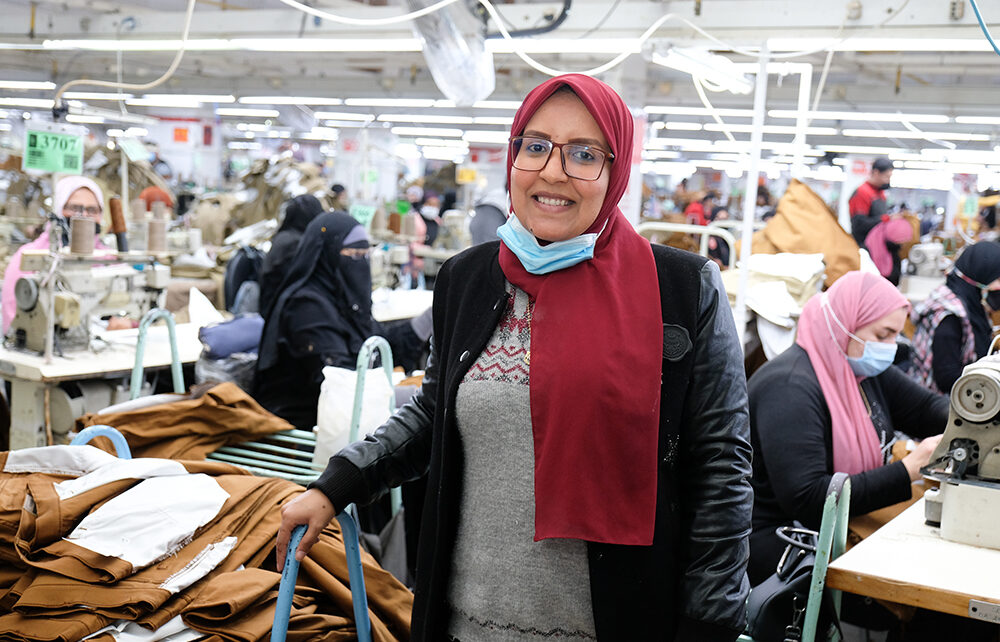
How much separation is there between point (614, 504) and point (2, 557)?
1.38m

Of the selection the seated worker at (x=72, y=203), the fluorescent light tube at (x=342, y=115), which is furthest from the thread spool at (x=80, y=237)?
the fluorescent light tube at (x=342, y=115)

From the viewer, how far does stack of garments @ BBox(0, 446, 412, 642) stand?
1.86 metres

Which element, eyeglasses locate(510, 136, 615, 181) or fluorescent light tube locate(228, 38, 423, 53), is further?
fluorescent light tube locate(228, 38, 423, 53)

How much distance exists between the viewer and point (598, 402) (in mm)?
1377

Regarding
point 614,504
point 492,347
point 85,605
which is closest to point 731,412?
point 614,504

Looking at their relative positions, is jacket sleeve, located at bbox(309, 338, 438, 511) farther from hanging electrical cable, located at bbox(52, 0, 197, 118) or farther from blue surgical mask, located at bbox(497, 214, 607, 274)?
hanging electrical cable, located at bbox(52, 0, 197, 118)

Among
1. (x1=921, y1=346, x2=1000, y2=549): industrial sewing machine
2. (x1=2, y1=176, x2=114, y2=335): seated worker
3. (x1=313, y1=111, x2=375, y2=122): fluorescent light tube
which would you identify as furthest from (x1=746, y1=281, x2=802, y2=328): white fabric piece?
(x1=313, y1=111, x2=375, y2=122): fluorescent light tube

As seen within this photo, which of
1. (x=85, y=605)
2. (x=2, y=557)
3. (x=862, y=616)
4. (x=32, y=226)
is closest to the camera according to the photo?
(x=85, y=605)

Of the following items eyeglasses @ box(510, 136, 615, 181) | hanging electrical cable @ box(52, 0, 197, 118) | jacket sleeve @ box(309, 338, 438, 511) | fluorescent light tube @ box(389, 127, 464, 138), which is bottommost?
jacket sleeve @ box(309, 338, 438, 511)

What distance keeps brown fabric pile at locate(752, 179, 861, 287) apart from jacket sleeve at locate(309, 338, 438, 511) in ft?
11.1

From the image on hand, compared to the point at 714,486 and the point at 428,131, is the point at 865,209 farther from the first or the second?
the point at 428,131

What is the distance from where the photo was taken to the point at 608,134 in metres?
1.42

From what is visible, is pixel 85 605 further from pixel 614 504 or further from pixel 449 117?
pixel 449 117

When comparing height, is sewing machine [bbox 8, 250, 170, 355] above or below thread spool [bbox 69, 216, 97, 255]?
below
